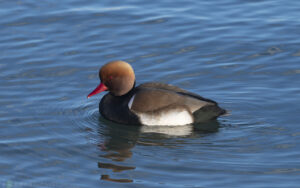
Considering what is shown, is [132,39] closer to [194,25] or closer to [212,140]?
[194,25]

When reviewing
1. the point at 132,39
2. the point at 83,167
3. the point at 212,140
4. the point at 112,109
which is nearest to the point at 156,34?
the point at 132,39

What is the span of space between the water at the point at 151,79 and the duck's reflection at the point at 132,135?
16 mm

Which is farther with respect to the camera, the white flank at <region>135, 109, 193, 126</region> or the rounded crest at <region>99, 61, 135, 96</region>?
the rounded crest at <region>99, 61, 135, 96</region>

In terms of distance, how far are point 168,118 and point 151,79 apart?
1755 millimetres

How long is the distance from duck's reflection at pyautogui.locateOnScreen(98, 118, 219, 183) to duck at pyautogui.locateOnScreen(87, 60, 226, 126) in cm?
10

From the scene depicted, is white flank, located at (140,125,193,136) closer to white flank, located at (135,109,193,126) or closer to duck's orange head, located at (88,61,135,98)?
white flank, located at (135,109,193,126)

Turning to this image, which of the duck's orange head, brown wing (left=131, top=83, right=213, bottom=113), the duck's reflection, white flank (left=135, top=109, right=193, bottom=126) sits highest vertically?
the duck's orange head

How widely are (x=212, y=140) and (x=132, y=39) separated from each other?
431cm

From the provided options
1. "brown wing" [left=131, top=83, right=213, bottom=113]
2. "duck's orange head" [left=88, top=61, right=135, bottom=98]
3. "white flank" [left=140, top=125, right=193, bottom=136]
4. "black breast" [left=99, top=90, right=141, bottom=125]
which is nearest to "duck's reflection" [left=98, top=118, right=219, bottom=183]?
"white flank" [left=140, top=125, right=193, bottom=136]

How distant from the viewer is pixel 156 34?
45.2 ft

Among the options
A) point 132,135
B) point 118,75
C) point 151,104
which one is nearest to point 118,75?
point 118,75

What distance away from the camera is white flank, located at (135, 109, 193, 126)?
407 inches

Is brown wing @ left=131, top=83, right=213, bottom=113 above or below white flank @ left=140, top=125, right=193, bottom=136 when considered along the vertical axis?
above

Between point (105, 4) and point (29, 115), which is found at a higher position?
point (105, 4)
